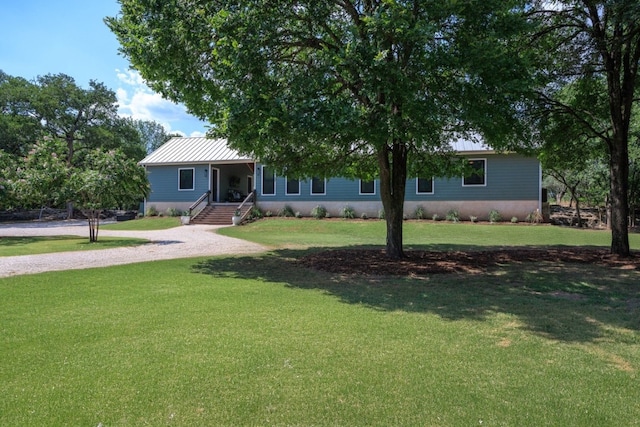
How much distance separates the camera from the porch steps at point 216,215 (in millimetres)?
23438

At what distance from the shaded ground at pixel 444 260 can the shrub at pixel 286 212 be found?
11.9 meters

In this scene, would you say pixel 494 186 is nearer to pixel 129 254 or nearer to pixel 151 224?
pixel 129 254

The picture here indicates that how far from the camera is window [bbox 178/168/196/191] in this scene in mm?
26578

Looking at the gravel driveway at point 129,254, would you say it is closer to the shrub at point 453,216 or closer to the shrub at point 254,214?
the shrub at point 254,214

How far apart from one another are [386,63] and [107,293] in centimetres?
606

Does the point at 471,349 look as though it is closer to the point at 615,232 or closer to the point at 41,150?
the point at 615,232

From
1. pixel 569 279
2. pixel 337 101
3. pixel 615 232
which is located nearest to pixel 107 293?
pixel 337 101

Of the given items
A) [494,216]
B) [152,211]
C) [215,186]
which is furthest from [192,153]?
[494,216]

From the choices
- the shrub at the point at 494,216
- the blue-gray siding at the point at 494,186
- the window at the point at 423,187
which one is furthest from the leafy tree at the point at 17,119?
the shrub at the point at 494,216

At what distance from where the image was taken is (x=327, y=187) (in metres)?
24.1

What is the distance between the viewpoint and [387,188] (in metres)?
10.8

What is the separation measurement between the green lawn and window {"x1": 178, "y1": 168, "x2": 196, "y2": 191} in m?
19.1

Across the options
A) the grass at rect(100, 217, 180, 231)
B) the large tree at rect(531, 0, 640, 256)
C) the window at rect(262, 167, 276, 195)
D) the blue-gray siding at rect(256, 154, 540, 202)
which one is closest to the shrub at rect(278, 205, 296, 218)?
the window at rect(262, 167, 276, 195)

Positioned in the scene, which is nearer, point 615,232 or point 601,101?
point 615,232
